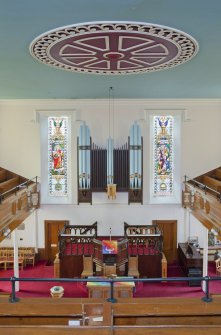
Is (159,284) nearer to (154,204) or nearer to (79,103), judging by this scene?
(154,204)

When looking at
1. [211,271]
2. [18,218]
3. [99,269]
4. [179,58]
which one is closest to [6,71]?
[179,58]

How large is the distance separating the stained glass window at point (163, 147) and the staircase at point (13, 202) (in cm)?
482

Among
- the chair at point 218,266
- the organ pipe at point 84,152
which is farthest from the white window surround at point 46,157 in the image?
the chair at point 218,266

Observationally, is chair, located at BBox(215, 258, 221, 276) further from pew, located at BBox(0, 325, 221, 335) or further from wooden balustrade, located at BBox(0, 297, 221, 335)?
pew, located at BBox(0, 325, 221, 335)

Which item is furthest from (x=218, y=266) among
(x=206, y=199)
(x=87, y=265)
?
(x=87, y=265)

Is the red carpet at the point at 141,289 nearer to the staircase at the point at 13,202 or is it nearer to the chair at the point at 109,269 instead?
the chair at the point at 109,269

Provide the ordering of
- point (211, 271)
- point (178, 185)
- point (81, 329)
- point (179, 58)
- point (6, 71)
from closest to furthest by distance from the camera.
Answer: point (81, 329), point (179, 58), point (6, 71), point (211, 271), point (178, 185)

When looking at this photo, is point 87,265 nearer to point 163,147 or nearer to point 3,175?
point 3,175

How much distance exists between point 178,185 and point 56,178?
15.7 feet

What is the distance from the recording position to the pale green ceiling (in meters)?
4.21

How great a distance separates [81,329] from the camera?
3756mm

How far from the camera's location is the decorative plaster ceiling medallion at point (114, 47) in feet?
16.3

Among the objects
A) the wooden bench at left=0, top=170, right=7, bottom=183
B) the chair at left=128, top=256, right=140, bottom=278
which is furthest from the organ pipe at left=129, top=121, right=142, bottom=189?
the wooden bench at left=0, top=170, right=7, bottom=183

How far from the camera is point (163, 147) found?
13258 mm
